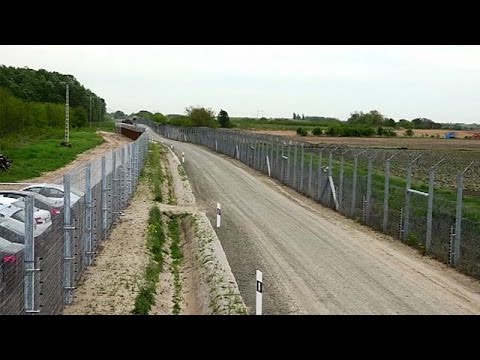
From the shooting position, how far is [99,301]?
36.3 ft

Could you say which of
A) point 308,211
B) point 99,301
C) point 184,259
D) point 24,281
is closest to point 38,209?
point 184,259

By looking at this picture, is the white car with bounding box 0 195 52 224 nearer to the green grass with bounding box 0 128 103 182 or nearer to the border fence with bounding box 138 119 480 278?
the border fence with bounding box 138 119 480 278

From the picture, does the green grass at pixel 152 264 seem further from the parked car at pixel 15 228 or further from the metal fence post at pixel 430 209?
the metal fence post at pixel 430 209

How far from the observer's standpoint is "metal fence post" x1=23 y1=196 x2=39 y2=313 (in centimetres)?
743

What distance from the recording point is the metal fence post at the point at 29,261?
7426 millimetres

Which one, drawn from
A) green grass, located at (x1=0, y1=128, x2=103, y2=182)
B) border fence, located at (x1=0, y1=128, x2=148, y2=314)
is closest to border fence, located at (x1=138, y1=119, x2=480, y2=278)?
border fence, located at (x1=0, y1=128, x2=148, y2=314)

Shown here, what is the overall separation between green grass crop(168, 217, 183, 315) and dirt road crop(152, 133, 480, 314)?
1225 millimetres

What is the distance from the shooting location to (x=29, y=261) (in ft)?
24.5

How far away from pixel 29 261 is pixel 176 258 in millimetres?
9880

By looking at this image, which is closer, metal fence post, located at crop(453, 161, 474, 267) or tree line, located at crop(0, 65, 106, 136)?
metal fence post, located at crop(453, 161, 474, 267)

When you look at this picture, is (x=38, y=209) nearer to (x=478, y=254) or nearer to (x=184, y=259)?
(x=184, y=259)

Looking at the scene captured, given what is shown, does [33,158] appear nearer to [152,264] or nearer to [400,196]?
[400,196]

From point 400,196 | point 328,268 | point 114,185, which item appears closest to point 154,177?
point 114,185

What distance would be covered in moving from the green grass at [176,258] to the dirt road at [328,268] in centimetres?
123
